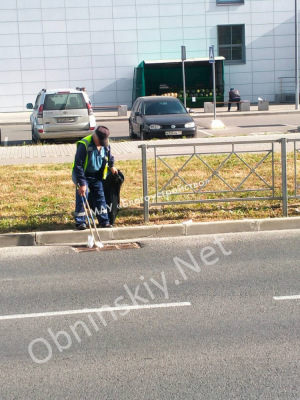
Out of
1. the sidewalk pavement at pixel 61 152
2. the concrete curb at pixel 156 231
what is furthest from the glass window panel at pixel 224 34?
the concrete curb at pixel 156 231

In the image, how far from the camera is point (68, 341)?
546 centimetres

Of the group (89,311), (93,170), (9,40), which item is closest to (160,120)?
(93,170)

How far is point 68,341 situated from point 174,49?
130ft

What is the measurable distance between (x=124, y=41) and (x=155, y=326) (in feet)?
127

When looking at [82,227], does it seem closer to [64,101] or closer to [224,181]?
[224,181]

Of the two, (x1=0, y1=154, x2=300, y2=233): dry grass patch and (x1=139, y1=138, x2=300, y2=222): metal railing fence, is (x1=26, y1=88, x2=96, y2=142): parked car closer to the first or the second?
(x1=0, y1=154, x2=300, y2=233): dry grass patch

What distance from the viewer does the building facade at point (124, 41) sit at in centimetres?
4175

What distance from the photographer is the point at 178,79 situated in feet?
140

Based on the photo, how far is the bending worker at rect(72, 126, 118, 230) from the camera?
9125 mm

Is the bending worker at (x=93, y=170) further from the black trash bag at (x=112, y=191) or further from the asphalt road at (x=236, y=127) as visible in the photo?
the asphalt road at (x=236, y=127)

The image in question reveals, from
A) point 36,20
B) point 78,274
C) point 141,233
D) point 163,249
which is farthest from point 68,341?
point 36,20

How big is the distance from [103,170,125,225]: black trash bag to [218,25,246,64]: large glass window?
118 ft

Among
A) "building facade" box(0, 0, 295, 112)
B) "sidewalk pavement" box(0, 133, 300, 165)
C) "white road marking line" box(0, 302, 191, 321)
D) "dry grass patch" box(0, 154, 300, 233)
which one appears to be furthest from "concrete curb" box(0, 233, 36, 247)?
"building facade" box(0, 0, 295, 112)

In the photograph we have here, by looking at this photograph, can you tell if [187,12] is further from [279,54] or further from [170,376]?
[170,376]
